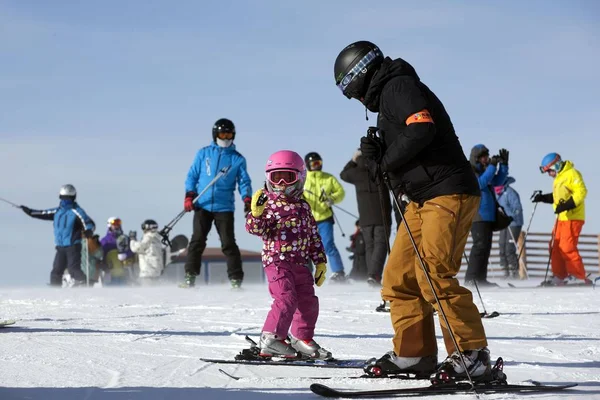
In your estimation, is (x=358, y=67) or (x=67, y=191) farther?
(x=67, y=191)

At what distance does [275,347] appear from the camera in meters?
5.77

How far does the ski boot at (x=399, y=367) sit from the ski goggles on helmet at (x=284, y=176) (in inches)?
63.1

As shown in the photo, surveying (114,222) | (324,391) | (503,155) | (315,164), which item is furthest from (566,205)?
(114,222)

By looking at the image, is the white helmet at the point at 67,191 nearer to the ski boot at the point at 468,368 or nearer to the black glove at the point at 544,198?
the black glove at the point at 544,198

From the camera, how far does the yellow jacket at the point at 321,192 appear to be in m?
14.8

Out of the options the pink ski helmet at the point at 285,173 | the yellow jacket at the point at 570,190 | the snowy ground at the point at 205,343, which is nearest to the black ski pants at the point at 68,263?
the snowy ground at the point at 205,343

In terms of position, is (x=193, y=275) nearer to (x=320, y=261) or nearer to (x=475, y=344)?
(x=320, y=261)

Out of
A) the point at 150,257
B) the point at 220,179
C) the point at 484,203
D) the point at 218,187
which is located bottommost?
the point at 150,257

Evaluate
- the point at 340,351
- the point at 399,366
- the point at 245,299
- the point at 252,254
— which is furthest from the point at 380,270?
the point at 252,254

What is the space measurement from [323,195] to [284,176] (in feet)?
28.7

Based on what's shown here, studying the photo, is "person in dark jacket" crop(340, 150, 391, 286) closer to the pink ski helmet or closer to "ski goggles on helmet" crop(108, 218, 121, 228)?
the pink ski helmet

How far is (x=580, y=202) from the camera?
13492 mm

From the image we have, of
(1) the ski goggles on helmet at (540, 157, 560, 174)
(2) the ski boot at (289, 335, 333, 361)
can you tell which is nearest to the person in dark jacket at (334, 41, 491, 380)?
(2) the ski boot at (289, 335, 333, 361)

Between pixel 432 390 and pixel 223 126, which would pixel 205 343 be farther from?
pixel 223 126
